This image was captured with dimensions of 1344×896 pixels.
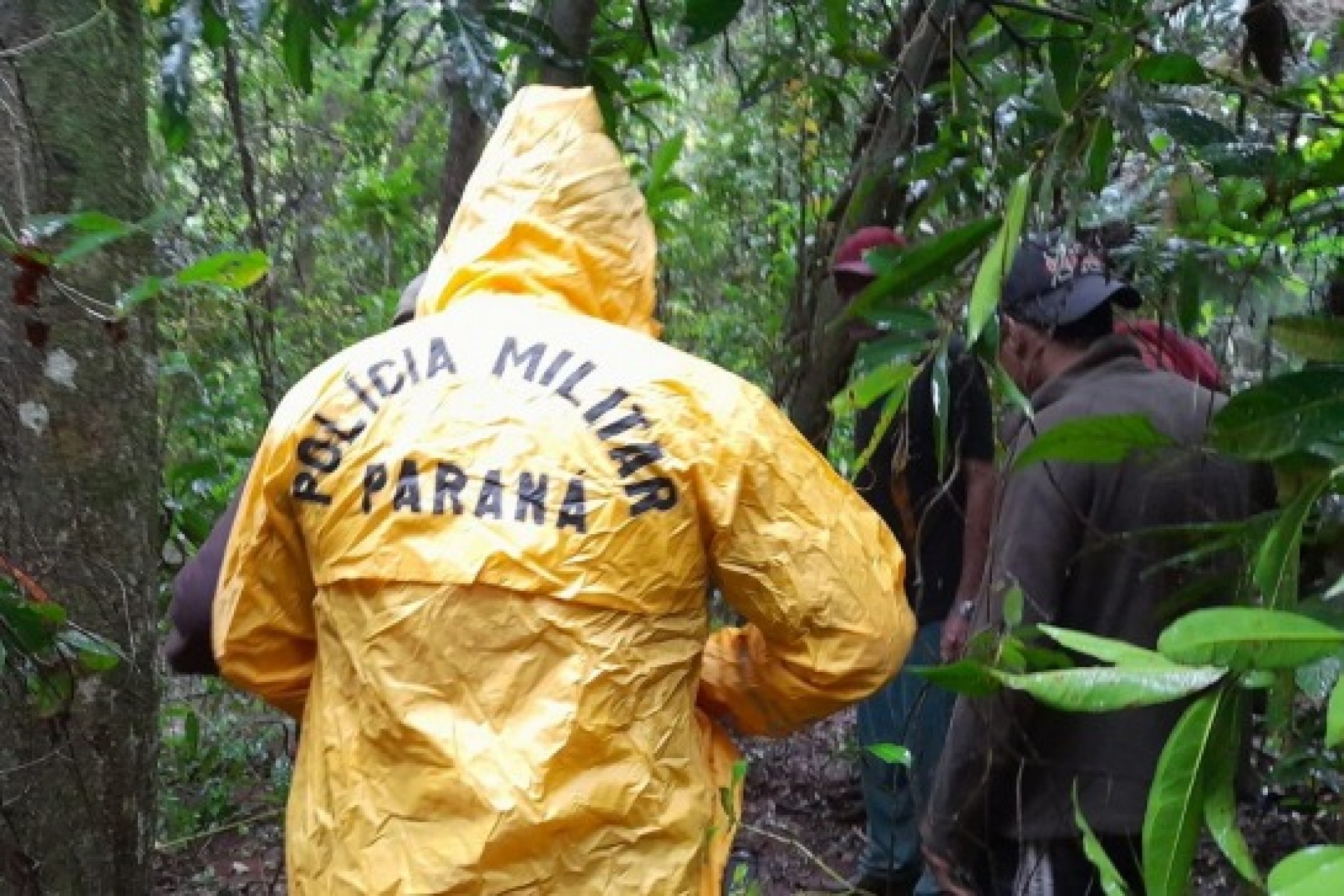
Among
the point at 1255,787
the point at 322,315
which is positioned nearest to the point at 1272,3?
the point at 1255,787

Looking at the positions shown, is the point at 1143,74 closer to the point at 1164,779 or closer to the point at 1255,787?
the point at 1164,779

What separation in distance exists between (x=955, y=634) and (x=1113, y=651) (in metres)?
2.10

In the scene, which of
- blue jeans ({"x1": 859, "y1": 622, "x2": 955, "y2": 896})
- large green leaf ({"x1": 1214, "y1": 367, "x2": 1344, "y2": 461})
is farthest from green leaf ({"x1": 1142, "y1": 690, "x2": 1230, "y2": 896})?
blue jeans ({"x1": 859, "y1": 622, "x2": 955, "y2": 896})

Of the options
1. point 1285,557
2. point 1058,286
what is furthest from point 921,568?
point 1285,557

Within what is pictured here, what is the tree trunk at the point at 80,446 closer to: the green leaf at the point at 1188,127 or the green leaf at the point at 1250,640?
the green leaf at the point at 1188,127

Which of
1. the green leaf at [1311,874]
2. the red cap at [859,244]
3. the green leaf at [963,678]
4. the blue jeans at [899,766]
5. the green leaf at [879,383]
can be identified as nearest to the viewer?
the green leaf at [1311,874]

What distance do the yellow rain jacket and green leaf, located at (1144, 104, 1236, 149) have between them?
0.57 m

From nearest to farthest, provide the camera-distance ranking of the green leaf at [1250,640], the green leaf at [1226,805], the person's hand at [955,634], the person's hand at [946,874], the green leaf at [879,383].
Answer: the green leaf at [1250,640], the green leaf at [1226,805], the green leaf at [879,383], the person's hand at [946,874], the person's hand at [955,634]

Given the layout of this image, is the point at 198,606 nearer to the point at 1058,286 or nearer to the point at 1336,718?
the point at 1058,286

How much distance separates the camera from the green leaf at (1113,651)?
0.80m

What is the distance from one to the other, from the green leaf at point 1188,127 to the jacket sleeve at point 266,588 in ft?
3.65

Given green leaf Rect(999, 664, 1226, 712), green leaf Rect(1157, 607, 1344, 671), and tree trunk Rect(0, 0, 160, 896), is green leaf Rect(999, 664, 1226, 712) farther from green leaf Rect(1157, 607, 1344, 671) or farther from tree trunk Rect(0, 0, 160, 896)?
tree trunk Rect(0, 0, 160, 896)

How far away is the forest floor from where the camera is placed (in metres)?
3.53

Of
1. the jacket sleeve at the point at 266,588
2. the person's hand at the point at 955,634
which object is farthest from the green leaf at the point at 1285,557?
the person's hand at the point at 955,634
